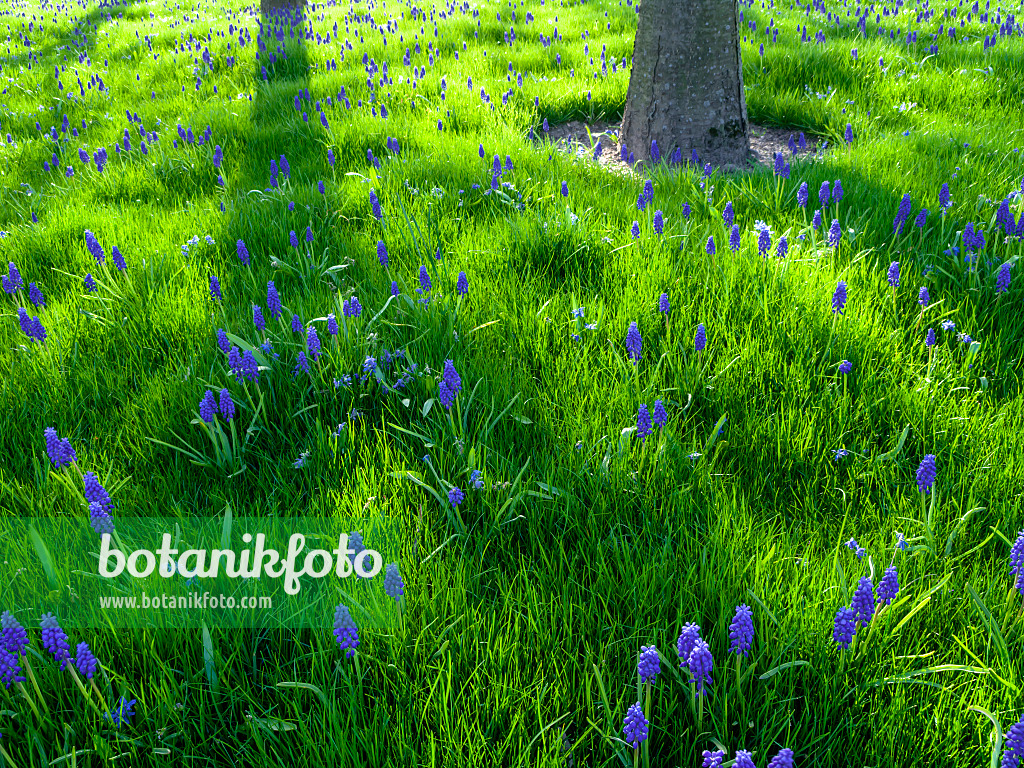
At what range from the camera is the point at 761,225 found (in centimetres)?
338

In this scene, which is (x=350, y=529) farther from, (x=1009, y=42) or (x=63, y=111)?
(x=1009, y=42)

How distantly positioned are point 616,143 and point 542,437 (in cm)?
433

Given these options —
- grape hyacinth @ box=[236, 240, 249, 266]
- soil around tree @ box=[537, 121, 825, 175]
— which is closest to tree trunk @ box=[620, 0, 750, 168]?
soil around tree @ box=[537, 121, 825, 175]

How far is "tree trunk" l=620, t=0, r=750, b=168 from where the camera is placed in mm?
4820

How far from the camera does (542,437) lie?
2.44 metres

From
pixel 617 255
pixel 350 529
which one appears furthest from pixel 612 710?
pixel 617 255

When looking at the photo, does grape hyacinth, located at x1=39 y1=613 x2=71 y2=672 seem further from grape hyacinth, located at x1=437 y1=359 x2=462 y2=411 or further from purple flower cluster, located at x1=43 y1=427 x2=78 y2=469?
grape hyacinth, located at x1=437 y1=359 x2=462 y2=411

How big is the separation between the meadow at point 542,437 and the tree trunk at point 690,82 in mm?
288

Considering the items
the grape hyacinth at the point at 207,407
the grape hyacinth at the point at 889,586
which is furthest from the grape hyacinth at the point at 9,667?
the grape hyacinth at the point at 889,586

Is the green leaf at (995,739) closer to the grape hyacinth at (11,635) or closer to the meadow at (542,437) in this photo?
the meadow at (542,437)

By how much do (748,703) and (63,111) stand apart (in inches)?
356

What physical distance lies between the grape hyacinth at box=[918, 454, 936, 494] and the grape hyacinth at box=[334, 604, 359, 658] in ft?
5.32

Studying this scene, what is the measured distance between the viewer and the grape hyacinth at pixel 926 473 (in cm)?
189

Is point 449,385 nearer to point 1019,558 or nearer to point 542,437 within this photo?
point 542,437
